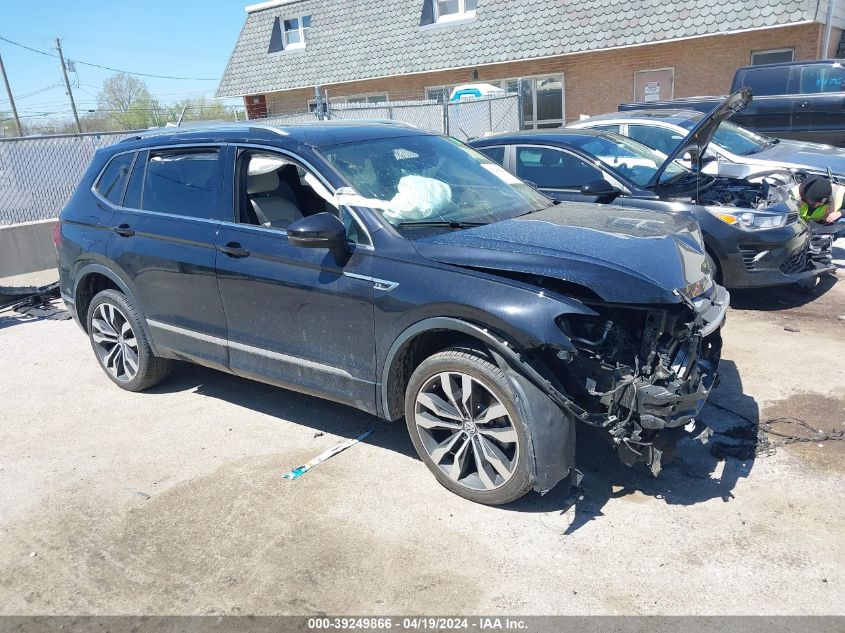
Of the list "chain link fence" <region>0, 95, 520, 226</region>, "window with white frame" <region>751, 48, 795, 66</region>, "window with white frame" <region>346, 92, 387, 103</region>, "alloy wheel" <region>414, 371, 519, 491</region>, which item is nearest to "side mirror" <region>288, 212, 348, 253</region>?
"alloy wheel" <region>414, 371, 519, 491</region>

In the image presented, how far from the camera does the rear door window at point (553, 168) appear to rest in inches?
272

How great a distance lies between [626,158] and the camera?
7.21 meters

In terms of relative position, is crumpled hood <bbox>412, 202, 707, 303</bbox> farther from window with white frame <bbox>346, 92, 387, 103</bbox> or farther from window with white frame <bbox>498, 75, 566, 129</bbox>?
window with white frame <bbox>346, 92, 387, 103</bbox>

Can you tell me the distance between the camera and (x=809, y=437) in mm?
4199

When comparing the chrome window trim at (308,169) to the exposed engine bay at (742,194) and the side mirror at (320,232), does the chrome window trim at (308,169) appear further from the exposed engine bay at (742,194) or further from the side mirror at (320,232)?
the exposed engine bay at (742,194)

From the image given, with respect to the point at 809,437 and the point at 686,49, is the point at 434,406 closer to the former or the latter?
the point at 809,437

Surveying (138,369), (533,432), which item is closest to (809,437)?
(533,432)

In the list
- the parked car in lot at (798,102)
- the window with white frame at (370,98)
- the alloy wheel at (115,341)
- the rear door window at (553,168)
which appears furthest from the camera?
the window with white frame at (370,98)

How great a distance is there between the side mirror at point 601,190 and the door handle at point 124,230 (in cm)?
366

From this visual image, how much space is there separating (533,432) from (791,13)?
15.9 meters

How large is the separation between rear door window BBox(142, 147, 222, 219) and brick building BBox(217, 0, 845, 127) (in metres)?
14.6

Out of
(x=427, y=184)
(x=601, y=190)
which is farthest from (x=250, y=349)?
(x=601, y=190)

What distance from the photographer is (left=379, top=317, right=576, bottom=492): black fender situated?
11.0 ft

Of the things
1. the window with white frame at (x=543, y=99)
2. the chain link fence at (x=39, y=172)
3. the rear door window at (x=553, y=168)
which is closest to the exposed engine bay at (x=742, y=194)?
the rear door window at (x=553, y=168)
